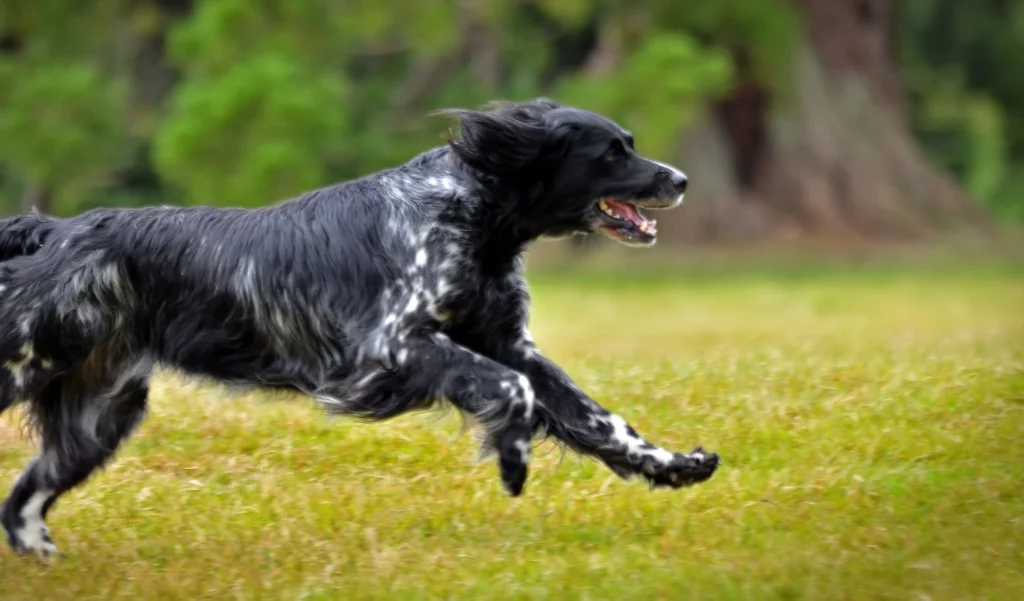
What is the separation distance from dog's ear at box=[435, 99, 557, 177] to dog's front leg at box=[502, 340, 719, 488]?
2.62ft

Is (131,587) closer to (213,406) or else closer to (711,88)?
(213,406)

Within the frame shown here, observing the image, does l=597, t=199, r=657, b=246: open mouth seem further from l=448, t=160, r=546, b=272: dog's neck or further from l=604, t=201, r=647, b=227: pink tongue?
l=448, t=160, r=546, b=272: dog's neck

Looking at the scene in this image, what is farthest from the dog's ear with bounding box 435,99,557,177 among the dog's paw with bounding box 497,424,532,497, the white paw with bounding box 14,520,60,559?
the white paw with bounding box 14,520,60,559

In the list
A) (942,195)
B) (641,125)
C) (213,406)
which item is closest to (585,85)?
(641,125)

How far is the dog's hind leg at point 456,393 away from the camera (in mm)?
6391

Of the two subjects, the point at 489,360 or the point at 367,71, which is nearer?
the point at 489,360

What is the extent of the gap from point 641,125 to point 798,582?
812 inches

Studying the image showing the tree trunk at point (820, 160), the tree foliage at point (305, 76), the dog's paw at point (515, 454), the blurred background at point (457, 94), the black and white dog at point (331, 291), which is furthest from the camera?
the tree trunk at point (820, 160)

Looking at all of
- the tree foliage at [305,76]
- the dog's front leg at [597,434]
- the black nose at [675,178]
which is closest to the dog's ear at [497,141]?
the black nose at [675,178]

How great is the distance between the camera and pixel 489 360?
260 inches

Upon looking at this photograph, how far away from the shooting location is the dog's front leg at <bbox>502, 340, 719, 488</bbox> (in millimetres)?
6719

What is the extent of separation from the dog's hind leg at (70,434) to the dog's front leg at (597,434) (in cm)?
172

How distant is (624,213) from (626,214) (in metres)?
0.01

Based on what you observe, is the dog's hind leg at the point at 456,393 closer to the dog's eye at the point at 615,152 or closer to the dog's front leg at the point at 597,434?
the dog's front leg at the point at 597,434
